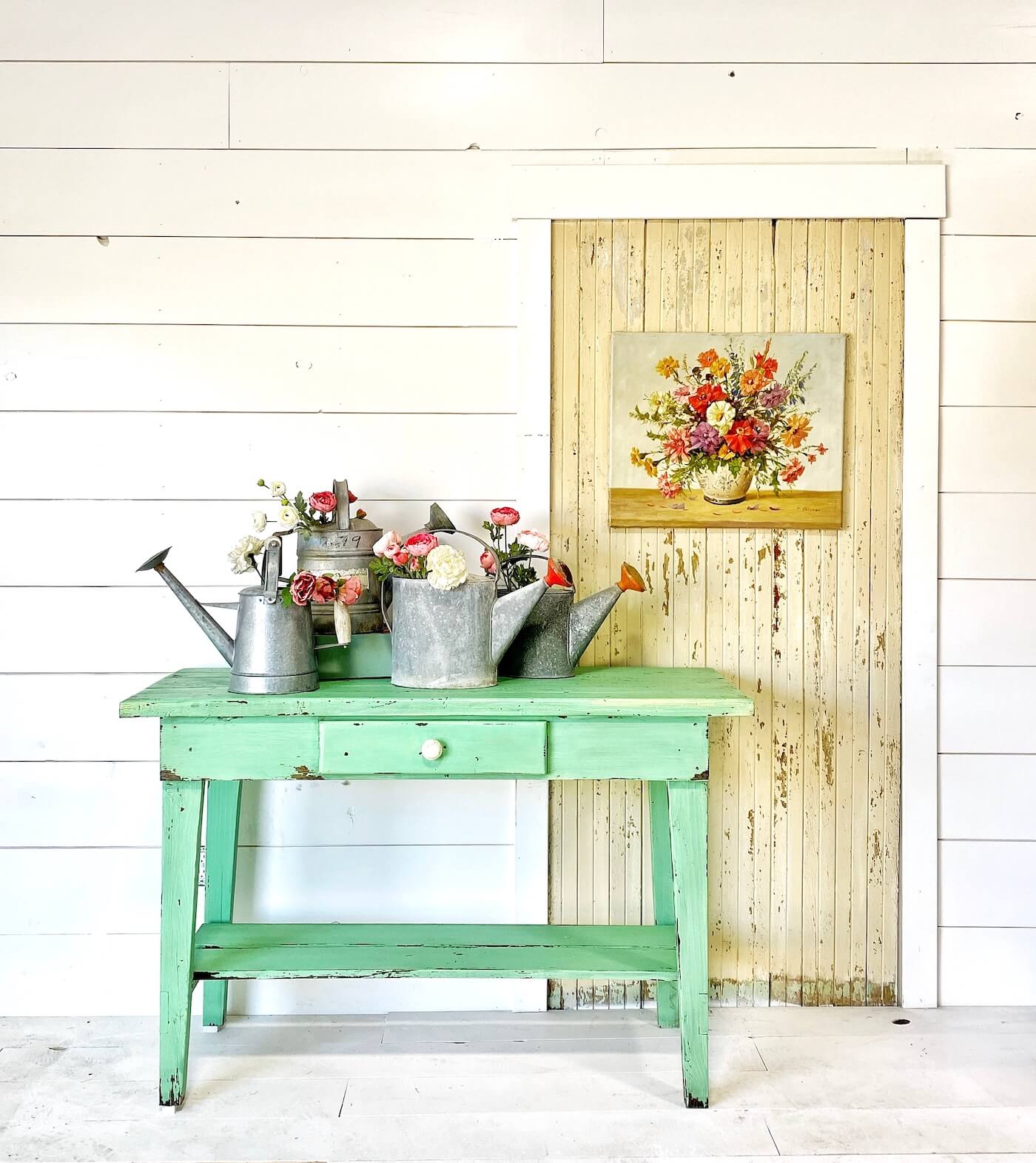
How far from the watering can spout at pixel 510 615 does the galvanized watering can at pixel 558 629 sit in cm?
9

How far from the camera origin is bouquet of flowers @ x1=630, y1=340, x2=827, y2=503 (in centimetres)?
231

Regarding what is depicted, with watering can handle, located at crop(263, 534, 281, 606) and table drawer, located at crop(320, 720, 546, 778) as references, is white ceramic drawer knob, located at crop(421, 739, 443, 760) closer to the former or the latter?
table drawer, located at crop(320, 720, 546, 778)

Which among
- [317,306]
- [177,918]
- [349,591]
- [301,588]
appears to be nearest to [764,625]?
[349,591]

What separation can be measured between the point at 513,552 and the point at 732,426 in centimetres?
59

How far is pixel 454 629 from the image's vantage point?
1.96 metres

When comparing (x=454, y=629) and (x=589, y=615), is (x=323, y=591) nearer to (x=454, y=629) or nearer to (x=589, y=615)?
(x=454, y=629)

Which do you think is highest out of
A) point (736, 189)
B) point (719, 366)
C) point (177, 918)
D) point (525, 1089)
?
point (736, 189)

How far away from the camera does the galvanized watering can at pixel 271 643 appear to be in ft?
6.34

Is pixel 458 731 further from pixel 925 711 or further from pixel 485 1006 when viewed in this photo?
pixel 925 711

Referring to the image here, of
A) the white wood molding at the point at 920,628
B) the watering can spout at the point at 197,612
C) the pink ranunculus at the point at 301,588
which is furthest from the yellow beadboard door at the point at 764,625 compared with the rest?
the watering can spout at the point at 197,612

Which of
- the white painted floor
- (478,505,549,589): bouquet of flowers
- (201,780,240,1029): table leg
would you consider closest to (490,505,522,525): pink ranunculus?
(478,505,549,589): bouquet of flowers

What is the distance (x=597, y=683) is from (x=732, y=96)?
132 centimetres

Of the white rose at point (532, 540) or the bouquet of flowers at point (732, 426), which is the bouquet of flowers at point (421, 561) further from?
the bouquet of flowers at point (732, 426)

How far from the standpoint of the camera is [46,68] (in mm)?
2258
